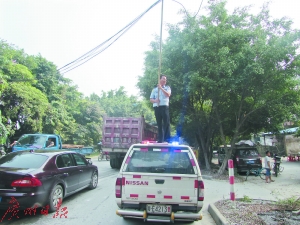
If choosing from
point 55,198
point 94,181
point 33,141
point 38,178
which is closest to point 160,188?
point 38,178

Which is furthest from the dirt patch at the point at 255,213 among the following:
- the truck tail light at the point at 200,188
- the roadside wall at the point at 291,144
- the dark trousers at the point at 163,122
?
the roadside wall at the point at 291,144

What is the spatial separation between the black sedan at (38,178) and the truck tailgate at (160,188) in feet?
7.09

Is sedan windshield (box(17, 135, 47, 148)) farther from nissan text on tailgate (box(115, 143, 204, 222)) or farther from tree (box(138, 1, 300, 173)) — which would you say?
nissan text on tailgate (box(115, 143, 204, 222))

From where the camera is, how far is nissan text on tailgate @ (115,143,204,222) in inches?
172

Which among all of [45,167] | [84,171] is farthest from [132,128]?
[45,167]

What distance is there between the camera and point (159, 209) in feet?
14.4

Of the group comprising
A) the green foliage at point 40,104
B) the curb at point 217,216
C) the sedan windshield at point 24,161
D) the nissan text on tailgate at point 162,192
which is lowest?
the curb at point 217,216

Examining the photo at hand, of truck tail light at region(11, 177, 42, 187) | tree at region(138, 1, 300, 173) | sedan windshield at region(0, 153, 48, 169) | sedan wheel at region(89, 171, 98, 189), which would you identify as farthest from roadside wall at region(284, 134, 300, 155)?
truck tail light at region(11, 177, 42, 187)

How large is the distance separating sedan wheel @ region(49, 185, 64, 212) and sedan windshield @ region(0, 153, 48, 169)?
0.72 meters

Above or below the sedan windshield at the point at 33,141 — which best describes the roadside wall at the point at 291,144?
above

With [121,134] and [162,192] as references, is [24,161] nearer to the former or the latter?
[162,192]

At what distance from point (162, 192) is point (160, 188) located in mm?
76

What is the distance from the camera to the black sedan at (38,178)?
204 inches

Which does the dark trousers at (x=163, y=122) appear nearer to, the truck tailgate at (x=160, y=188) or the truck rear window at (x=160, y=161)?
the truck rear window at (x=160, y=161)
